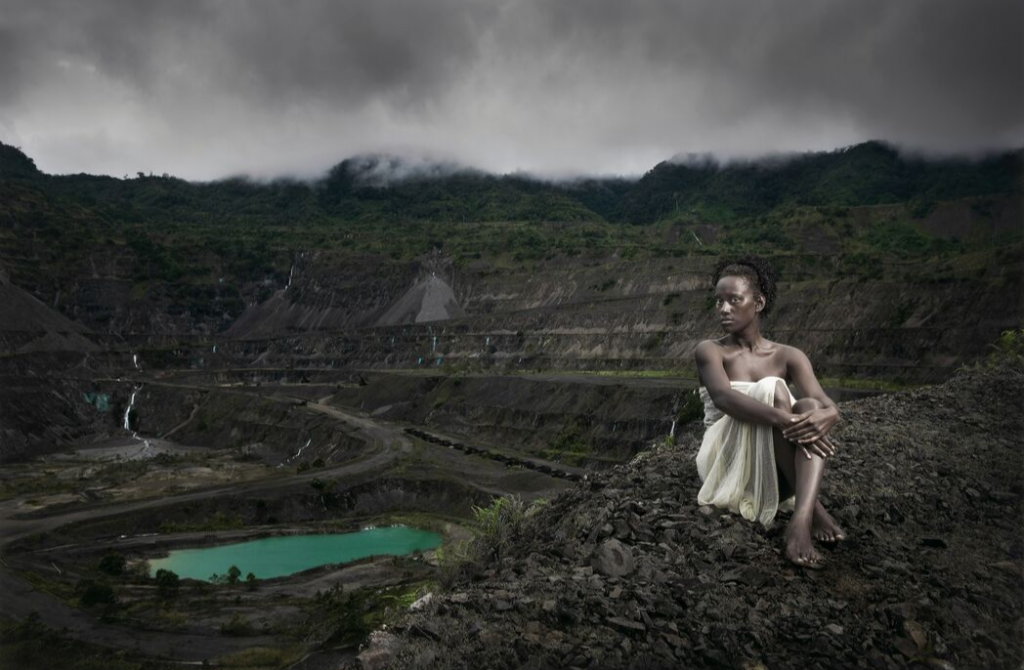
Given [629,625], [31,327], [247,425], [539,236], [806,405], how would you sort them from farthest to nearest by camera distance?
[539,236] → [31,327] → [247,425] → [806,405] → [629,625]

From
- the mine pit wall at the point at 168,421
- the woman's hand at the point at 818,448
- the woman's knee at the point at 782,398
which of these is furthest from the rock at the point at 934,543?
the mine pit wall at the point at 168,421

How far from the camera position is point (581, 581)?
571cm

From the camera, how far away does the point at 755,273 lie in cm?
708

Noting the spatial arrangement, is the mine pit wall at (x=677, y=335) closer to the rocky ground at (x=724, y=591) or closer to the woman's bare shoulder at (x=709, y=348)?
the rocky ground at (x=724, y=591)

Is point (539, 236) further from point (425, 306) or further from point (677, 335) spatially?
point (677, 335)

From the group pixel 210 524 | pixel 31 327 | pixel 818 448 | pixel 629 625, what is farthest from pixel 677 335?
pixel 31 327

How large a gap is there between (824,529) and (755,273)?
222 cm

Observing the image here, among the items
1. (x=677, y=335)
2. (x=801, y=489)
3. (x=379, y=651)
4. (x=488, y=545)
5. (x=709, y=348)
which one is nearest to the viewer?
(x=379, y=651)

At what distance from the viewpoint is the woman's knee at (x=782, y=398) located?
6402mm

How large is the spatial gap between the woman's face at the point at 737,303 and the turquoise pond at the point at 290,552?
3423cm

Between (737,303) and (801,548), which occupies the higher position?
(737,303)

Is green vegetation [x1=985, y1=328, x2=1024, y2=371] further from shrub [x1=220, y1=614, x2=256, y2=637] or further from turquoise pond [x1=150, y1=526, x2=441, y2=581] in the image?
turquoise pond [x1=150, y1=526, x2=441, y2=581]

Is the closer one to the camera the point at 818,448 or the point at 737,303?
the point at 818,448

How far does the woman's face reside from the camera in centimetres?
691
